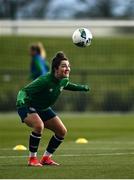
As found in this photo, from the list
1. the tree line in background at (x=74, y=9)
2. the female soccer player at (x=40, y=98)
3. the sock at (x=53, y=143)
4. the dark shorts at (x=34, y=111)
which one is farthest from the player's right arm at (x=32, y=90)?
the tree line in background at (x=74, y=9)

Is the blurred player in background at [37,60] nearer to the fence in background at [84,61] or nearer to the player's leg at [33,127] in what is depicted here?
the fence in background at [84,61]

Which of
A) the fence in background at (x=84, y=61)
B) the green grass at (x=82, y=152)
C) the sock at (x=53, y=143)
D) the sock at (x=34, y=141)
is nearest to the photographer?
the green grass at (x=82, y=152)

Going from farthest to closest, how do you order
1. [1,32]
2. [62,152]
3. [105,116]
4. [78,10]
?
[78,10] < [1,32] < [105,116] < [62,152]

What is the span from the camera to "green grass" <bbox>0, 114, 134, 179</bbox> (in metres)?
13.8

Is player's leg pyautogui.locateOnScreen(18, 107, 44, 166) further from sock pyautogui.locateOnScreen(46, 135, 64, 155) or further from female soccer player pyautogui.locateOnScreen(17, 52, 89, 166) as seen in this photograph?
sock pyautogui.locateOnScreen(46, 135, 64, 155)

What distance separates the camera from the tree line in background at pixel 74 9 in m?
51.0

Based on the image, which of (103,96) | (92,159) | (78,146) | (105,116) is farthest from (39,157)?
(103,96)

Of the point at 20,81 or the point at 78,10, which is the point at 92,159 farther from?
the point at 78,10

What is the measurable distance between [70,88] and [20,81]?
75.3ft

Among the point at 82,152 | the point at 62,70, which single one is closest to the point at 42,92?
the point at 62,70

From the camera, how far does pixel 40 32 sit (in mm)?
49000

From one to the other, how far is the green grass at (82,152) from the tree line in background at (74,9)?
20.0 metres

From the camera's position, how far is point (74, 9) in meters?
52.2

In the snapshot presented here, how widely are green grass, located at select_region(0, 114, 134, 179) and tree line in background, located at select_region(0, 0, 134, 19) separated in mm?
20042
